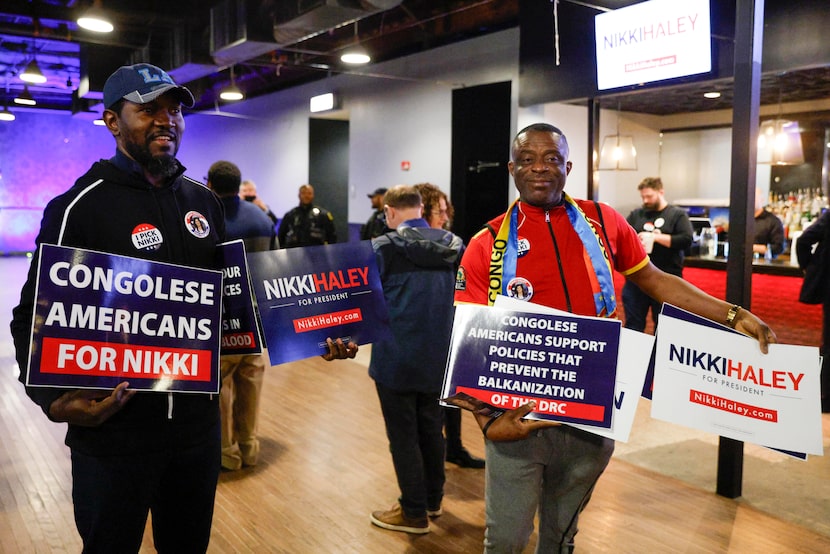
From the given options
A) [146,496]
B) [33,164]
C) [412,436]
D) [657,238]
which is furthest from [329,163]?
[146,496]

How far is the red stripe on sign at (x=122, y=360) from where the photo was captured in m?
1.53

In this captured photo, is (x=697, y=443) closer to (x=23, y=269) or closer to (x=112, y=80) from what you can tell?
(x=112, y=80)

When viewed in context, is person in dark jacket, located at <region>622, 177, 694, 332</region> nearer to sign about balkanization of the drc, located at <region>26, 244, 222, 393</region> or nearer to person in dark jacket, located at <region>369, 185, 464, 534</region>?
person in dark jacket, located at <region>369, 185, 464, 534</region>

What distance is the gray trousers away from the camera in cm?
195

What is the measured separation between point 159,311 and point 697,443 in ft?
12.9

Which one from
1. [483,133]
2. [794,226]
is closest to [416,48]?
[483,133]

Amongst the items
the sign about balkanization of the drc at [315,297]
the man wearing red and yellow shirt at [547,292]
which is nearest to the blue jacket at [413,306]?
the sign about balkanization of the drc at [315,297]

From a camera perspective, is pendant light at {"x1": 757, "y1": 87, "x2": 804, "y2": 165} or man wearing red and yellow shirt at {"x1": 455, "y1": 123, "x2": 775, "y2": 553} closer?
man wearing red and yellow shirt at {"x1": 455, "y1": 123, "x2": 775, "y2": 553}

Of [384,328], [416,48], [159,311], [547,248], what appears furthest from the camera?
[416,48]

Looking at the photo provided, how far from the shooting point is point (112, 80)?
174 centimetres

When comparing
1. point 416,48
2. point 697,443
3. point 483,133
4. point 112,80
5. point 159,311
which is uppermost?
point 416,48

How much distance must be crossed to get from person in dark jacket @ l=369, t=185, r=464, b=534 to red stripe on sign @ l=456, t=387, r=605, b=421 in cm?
132

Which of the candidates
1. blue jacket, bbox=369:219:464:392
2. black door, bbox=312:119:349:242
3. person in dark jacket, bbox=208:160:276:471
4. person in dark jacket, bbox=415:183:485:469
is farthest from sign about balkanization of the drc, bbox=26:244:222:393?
black door, bbox=312:119:349:242

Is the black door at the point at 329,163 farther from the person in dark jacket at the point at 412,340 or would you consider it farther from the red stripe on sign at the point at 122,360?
the red stripe on sign at the point at 122,360
